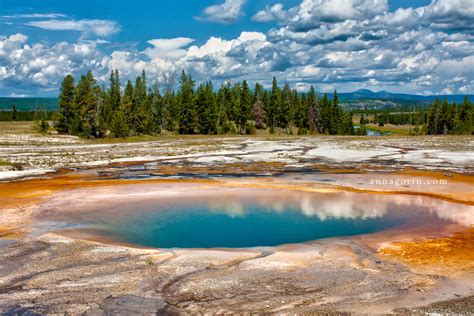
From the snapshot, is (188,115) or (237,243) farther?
(188,115)

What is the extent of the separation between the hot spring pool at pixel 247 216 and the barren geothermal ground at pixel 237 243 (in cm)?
6

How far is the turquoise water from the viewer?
556 inches

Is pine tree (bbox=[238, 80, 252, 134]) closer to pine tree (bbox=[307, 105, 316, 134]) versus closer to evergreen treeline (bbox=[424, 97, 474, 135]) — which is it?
pine tree (bbox=[307, 105, 316, 134])

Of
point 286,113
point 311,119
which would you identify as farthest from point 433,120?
point 286,113

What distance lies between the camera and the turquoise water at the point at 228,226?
1413cm

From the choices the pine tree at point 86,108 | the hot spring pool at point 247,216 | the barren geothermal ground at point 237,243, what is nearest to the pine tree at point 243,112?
the pine tree at point 86,108

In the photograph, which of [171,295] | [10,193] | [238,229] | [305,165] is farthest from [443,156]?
[171,295]

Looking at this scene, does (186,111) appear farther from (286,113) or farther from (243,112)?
(286,113)

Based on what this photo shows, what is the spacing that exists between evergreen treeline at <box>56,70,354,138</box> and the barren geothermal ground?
160ft

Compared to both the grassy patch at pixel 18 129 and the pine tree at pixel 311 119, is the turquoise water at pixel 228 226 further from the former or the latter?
the pine tree at pixel 311 119

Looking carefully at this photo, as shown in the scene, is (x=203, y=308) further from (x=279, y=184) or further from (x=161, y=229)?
(x=279, y=184)

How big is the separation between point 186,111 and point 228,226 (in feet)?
255

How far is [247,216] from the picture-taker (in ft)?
57.8

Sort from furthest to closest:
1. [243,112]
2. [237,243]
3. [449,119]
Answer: [449,119], [243,112], [237,243]
